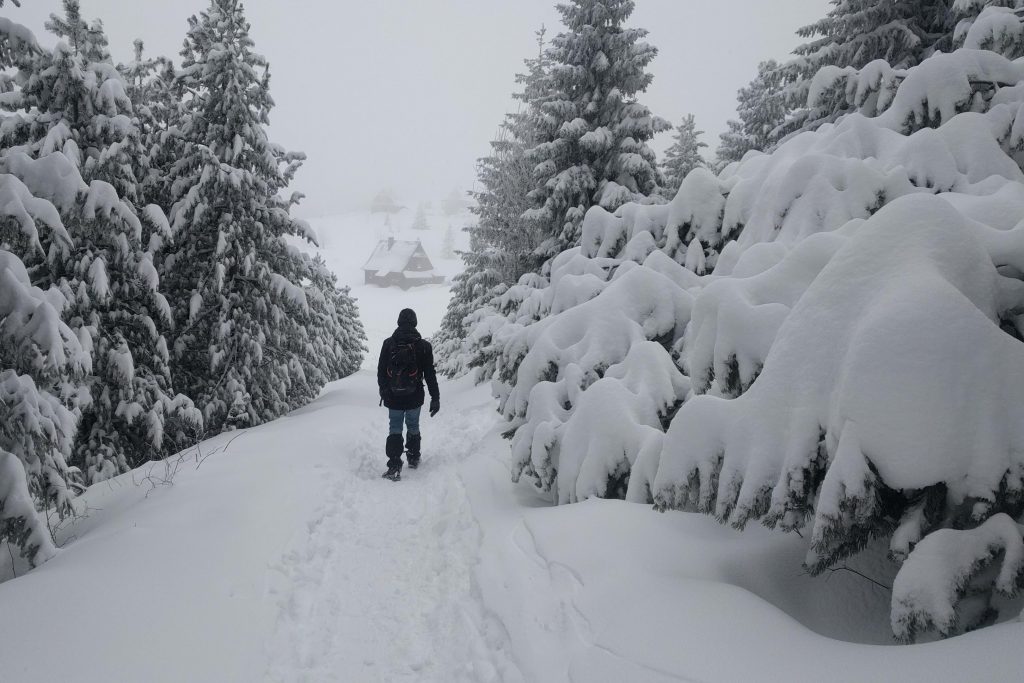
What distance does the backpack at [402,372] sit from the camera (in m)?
7.18

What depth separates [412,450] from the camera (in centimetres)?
737

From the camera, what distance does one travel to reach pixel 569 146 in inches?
489

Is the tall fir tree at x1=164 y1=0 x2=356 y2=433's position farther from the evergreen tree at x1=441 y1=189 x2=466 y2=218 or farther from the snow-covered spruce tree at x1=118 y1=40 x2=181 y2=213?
the evergreen tree at x1=441 y1=189 x2=466 y2=218

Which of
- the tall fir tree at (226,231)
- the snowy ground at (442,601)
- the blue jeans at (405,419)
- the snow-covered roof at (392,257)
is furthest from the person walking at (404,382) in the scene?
the snow-covered roof at (392,257)

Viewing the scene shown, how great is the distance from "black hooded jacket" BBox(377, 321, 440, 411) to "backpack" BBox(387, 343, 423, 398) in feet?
0.16

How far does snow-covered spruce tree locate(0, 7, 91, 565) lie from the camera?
3.82m

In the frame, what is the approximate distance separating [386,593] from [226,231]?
9.73 meters

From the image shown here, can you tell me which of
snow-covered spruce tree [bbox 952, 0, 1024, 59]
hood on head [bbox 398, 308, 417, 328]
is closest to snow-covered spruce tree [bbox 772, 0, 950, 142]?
snow-covered spruce tree [bbox 952, 0, 1024, 59]

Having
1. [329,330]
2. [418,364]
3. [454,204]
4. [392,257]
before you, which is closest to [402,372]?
[418,364]

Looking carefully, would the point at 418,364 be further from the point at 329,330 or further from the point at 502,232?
the point at 329,330

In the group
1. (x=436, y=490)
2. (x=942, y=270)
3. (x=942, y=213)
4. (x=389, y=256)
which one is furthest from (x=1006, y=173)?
(x=389, y=256)

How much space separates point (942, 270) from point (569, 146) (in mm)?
11143

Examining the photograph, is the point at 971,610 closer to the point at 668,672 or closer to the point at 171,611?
the point at 668,672

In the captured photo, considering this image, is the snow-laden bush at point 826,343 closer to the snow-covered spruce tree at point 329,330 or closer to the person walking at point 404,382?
the person walking at point 404,382
